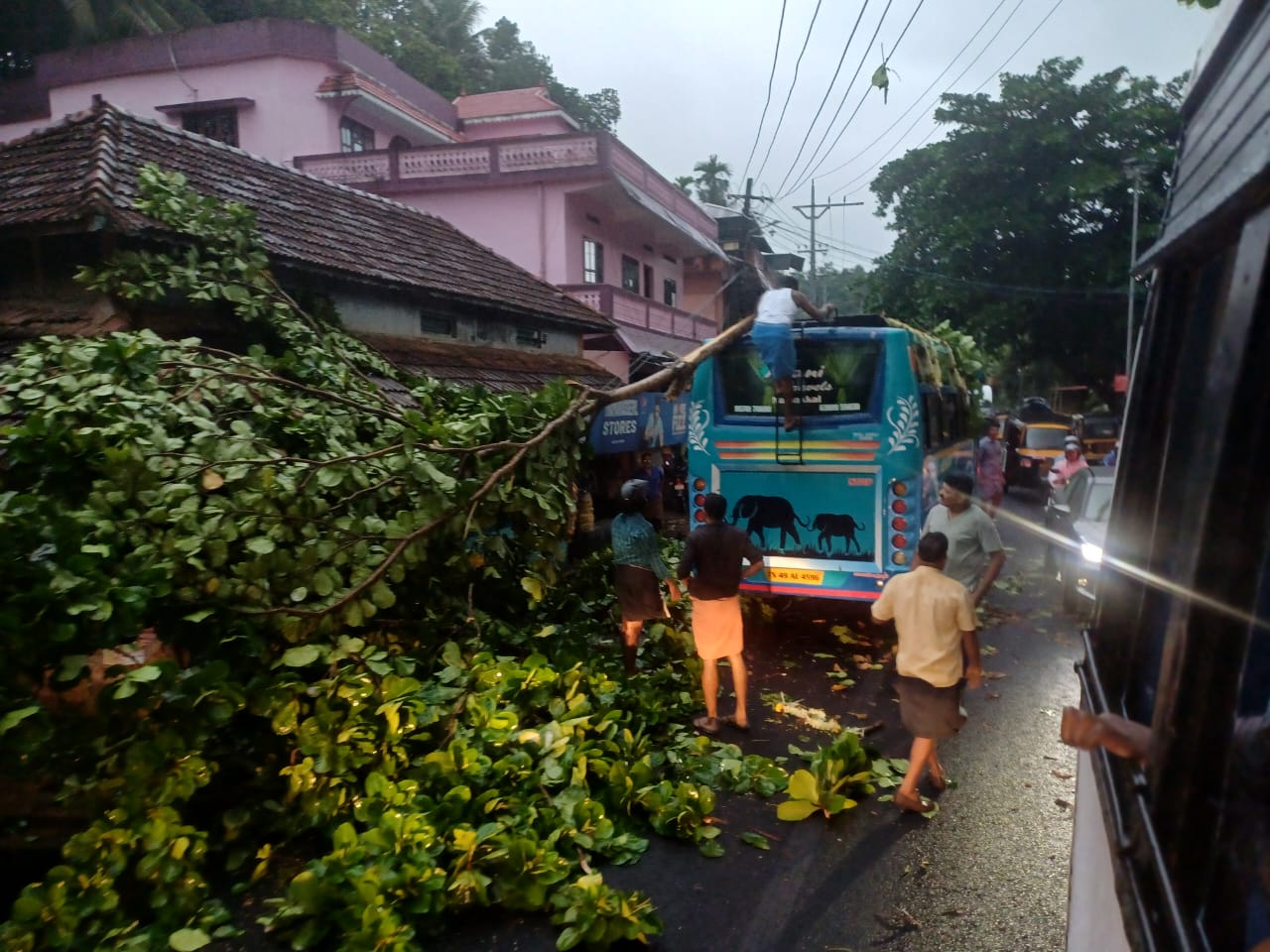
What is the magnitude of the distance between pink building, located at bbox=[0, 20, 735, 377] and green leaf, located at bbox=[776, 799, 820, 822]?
45.5ft

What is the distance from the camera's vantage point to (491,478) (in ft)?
18.4

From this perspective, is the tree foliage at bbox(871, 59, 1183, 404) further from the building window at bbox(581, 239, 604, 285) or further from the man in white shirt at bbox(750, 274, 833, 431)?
the man in white shirt at bbox(750, 274, 833, 431)

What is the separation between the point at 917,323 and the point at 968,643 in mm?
25692

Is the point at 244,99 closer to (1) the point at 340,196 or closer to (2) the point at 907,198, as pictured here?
(1) the point at 340,196

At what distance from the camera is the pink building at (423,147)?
19703mm

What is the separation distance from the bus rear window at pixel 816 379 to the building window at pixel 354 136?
59.1 feet

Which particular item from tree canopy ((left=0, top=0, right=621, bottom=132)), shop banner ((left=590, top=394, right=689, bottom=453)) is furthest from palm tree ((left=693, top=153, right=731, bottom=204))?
shop banner ((left=590, top=394, right=689, bottom=453))

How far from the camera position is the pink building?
19.7 metres

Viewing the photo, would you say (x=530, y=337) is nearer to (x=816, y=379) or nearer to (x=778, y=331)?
(x=816, y=379)

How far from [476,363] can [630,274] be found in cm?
1320

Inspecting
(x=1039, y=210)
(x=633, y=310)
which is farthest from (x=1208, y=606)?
(x=1039, y=210)

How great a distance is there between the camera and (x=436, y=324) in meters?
12.1

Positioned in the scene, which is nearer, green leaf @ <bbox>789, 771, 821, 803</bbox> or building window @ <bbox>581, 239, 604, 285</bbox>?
green leaf @ <bbox>789, 771, 821, 803</bbox>

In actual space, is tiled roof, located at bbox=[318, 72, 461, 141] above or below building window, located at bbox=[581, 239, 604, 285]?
above
